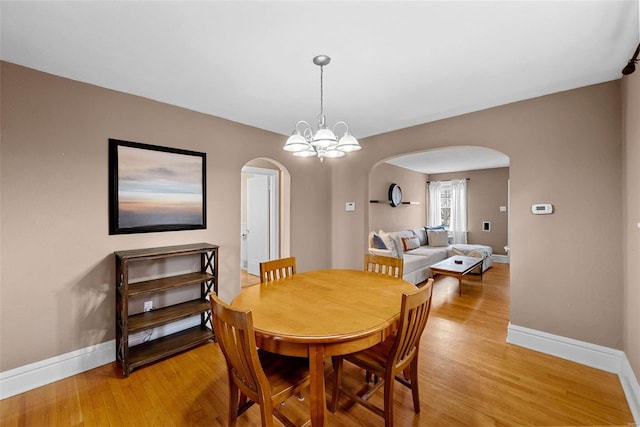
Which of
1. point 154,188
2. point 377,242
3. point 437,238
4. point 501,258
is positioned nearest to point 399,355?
point 154,188

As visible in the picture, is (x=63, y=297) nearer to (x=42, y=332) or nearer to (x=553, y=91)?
(x=42, y=332)

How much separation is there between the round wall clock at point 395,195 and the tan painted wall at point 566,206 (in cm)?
312

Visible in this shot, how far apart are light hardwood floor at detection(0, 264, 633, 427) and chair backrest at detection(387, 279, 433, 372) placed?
1.56 ft

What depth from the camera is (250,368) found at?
4.04 ft

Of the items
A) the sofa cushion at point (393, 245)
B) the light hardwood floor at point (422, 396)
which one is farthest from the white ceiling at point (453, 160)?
the light hardwood floor at point (422, 396)

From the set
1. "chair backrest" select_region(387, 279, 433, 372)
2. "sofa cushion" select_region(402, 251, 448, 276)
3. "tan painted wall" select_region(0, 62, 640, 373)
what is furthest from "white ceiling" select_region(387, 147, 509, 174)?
"chair backrest" select_region(387, 279, 433, 372)

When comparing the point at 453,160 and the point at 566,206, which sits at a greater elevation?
the point at 453,160

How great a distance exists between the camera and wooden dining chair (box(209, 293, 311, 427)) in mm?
1185

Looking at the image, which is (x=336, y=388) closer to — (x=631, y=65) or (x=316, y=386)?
(x=316, y=386)

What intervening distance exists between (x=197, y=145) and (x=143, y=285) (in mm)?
1512

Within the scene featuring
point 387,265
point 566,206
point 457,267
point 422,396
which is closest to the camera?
point 422,396

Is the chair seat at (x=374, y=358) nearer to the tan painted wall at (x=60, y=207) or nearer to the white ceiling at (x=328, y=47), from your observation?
the white ceiling at (x=328, y=47)

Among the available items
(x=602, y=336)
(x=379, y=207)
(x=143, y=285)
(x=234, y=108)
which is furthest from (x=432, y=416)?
(x=379, y=207)

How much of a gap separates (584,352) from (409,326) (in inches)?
81.3
